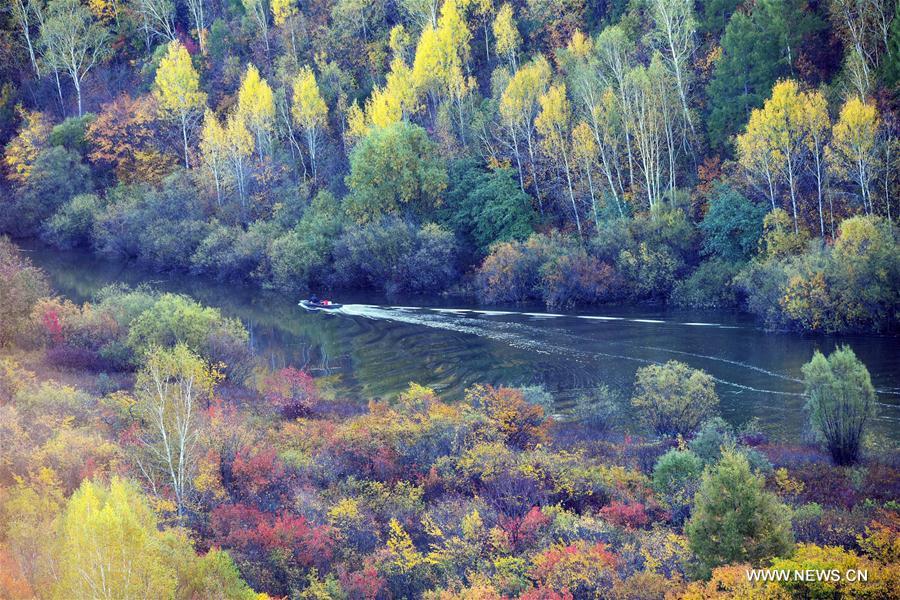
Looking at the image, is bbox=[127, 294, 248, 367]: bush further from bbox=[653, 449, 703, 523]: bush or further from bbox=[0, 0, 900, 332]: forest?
bbox=[0, 0, 900, 332]: forest

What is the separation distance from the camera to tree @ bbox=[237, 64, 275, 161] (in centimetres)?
7256

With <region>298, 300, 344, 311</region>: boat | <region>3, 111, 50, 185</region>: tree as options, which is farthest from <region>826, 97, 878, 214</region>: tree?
<region>3, 111, 50, 185</region>: tree

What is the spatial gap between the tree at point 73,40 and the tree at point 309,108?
95.8 ft

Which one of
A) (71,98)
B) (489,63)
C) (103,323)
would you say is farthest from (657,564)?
(71,98)

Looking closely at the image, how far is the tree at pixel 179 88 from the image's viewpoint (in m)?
80.2

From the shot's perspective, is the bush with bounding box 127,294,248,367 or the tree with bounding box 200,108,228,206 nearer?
the bush with bounding box 127,294,248,367

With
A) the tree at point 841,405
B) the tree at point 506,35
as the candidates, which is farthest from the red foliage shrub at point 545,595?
the tree at point 506,35

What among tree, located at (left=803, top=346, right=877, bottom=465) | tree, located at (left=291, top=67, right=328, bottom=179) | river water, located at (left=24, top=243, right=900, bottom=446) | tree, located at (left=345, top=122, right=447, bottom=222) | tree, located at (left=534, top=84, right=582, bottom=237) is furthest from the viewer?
tree, located at (left=291, top=67, right=328, bottom=179)

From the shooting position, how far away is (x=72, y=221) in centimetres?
7488

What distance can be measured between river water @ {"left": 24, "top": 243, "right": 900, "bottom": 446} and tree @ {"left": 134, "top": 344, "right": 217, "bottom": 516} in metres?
9.19

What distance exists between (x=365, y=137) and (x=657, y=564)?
53.7 meters

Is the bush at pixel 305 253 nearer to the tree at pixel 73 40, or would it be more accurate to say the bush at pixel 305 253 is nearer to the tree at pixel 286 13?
the tree at pixel 286 13

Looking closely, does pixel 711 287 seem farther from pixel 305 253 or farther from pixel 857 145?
pixel 305 253

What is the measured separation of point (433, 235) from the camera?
193 ft
